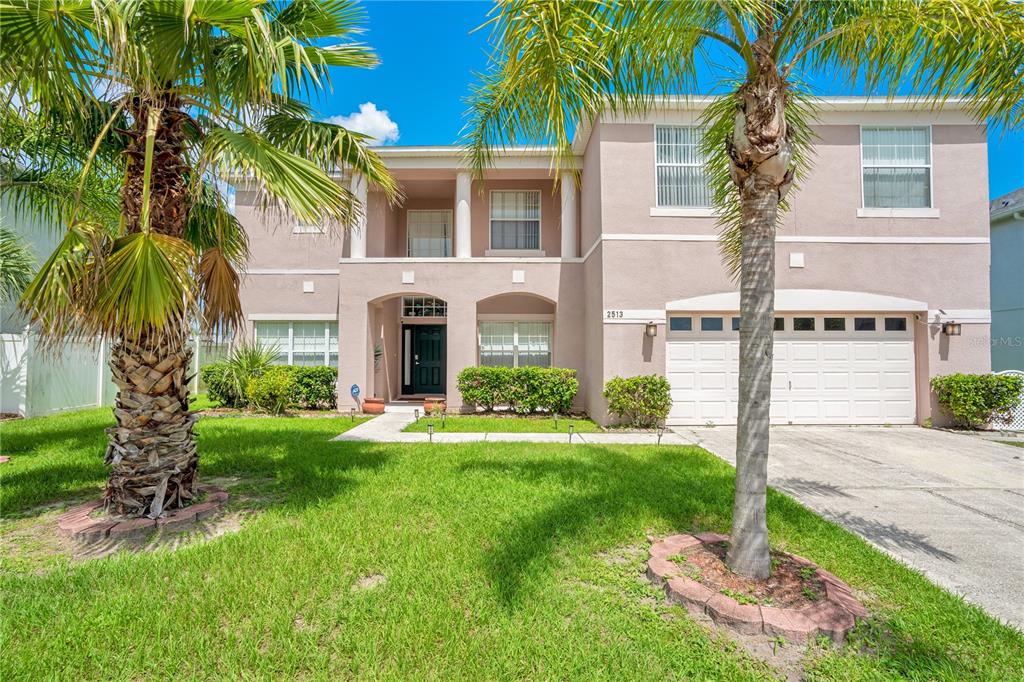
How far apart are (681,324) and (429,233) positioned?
28.8 ft

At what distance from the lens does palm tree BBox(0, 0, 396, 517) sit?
3666 millimetres

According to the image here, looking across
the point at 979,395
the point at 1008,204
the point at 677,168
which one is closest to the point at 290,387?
the point at 677,168

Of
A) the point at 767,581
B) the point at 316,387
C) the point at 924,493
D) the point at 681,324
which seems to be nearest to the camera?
the point at 767,581

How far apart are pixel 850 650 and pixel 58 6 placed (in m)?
7.00

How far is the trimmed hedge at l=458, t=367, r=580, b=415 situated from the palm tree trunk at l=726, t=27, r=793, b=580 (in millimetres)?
8183

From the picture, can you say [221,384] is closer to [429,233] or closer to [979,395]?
[429,233]

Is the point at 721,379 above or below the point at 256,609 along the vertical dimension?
above

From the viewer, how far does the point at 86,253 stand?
13.4 ft

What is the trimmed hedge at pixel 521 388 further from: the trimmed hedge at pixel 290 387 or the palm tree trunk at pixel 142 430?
the palm tree trunk at pixel 142 430

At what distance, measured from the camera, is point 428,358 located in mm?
15883

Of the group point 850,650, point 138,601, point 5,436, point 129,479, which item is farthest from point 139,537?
point 5,436

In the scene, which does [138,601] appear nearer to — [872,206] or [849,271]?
[849,271]

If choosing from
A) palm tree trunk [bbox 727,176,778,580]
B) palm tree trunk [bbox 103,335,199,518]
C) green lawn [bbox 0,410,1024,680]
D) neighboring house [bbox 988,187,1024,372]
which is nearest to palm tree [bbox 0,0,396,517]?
palm tree trunk [bbox 103,335,199,518]

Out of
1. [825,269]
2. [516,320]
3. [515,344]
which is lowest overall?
[515,344]
